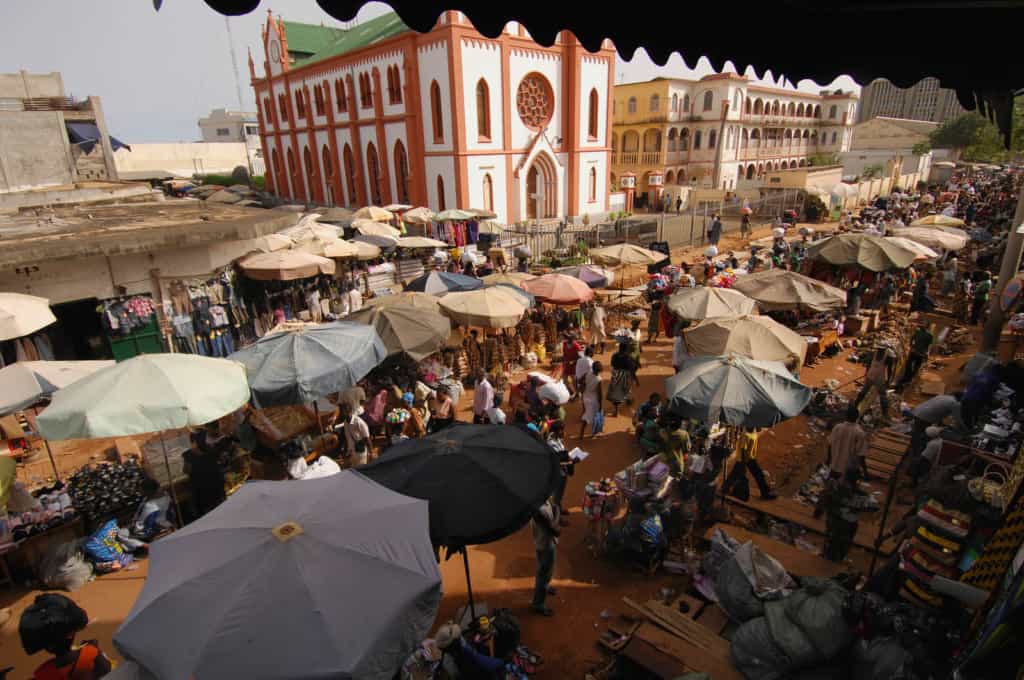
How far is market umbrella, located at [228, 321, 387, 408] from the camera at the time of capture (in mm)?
7480

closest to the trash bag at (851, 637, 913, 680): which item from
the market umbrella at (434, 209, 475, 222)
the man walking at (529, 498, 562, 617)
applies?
the man walking at (529, 498, 562, 617)

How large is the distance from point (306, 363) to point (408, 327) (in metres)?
2.22

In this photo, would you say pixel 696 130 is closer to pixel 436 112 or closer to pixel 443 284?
pixel 436 112

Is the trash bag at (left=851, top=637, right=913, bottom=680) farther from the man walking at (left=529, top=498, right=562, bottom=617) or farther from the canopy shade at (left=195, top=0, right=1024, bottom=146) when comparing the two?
the canopy shade at (left=195, top=0, right=1024, bottom=146)

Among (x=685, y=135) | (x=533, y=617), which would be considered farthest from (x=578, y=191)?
(x=533, y=617)

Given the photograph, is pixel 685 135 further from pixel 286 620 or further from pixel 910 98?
pixel 910 98

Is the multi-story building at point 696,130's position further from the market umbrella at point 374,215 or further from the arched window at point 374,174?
the market umbrella at point 374,215

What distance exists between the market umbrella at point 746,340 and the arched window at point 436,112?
855 inches

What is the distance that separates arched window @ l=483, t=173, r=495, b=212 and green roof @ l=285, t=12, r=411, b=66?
757 cm

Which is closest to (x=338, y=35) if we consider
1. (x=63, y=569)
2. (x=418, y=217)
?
(x=418, y=217)

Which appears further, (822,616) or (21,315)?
(21,315)

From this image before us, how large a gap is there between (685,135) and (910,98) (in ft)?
233

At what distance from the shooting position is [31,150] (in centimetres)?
2250

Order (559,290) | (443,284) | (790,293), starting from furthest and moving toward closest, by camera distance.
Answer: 1. (443,284)
2. (559,290)
3. (790,293)
